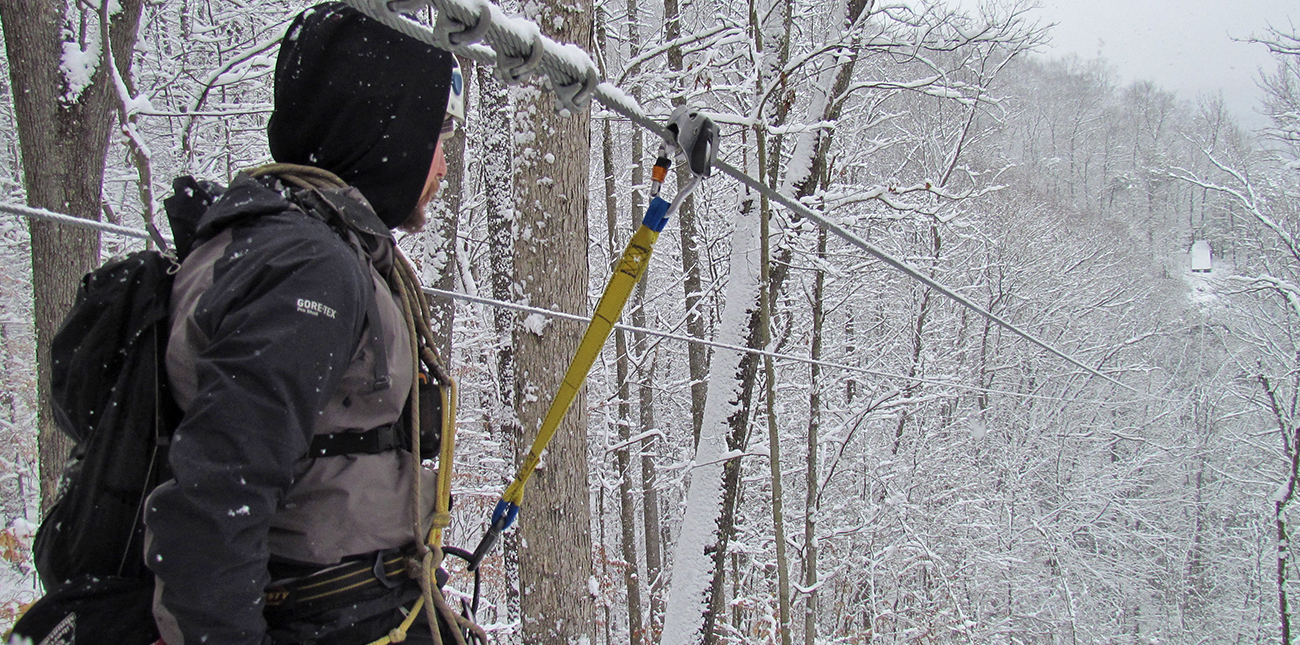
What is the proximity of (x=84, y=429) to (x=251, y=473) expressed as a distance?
39cm

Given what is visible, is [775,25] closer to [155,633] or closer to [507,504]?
[507,504]

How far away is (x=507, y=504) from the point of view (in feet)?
5.32

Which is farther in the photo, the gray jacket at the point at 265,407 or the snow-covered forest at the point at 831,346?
the snow-covered forest at the point at 831,346

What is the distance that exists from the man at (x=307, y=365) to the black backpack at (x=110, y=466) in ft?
0.15

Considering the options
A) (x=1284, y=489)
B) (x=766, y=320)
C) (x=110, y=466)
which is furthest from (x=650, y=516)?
(x=110, y=466)

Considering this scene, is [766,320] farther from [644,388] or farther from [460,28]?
[644,388]

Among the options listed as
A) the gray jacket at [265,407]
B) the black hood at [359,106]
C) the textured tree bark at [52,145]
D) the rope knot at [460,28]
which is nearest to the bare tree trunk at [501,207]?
the textured tree bark at [52,145]

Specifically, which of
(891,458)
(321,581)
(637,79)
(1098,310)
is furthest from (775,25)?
(1098,310)

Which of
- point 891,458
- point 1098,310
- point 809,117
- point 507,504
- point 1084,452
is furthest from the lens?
point 1098,310

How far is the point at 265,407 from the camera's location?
3.19 feet

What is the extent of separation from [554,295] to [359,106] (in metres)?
2.13

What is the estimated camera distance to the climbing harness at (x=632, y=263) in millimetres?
1535

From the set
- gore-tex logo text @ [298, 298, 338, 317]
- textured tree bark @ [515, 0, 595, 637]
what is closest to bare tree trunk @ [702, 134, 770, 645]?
textured tree bark @ [515, 0, 595, 637]

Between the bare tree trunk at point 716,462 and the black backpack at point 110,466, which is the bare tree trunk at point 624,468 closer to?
the bare tree trunk at point 716,462
